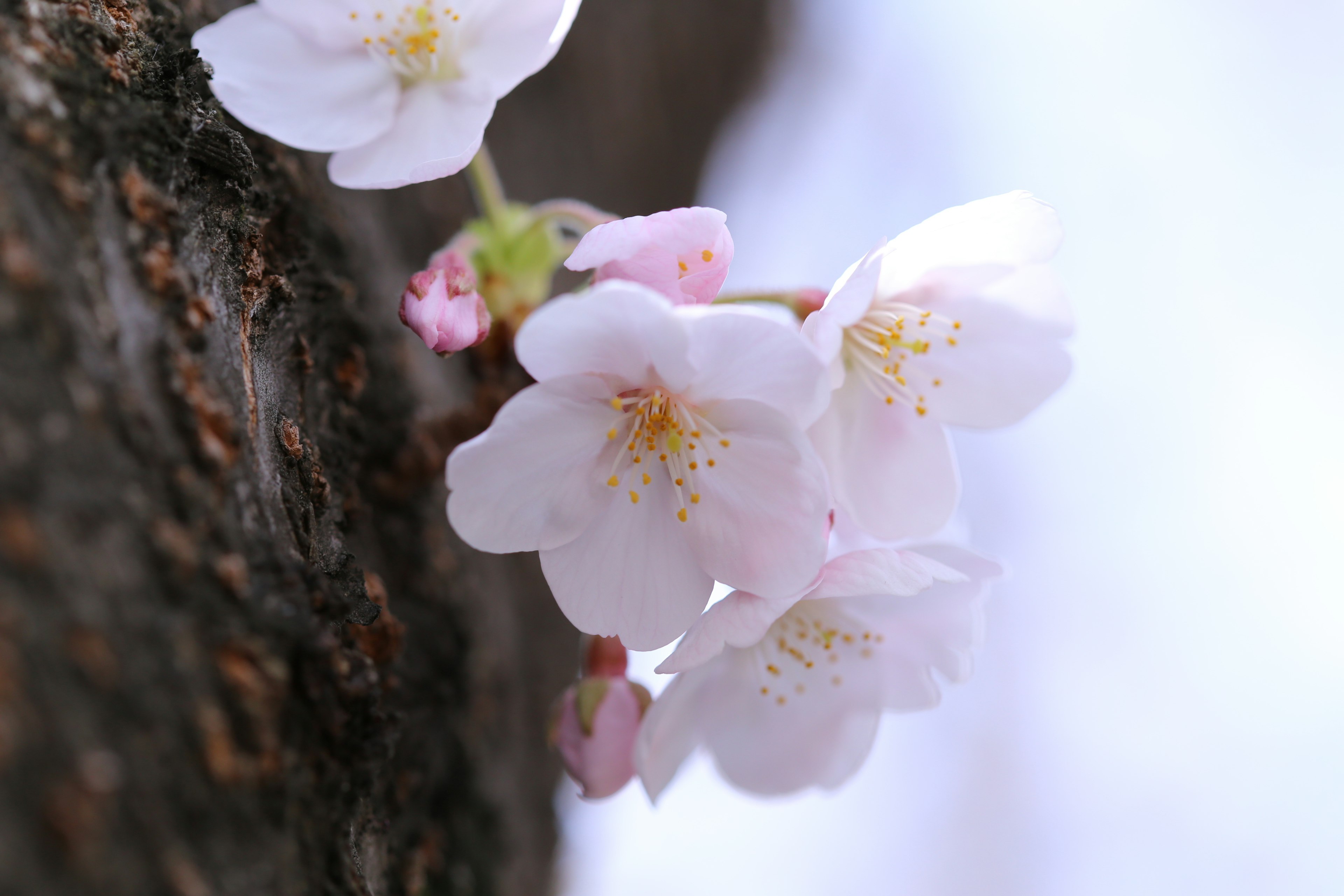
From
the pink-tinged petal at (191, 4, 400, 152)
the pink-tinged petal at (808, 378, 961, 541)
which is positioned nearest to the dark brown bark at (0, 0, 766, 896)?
the pink-tinged petal at (191, 4, 400, 152)

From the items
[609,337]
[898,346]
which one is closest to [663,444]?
[609,337]

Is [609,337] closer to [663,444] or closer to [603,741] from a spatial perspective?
[663,444]

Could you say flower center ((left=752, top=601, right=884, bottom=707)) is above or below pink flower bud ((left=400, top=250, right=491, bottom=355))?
below

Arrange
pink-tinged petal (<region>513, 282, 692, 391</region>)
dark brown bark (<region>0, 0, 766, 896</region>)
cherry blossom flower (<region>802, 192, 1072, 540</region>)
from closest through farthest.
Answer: dark brown bark (<region>0, 0, 766, 896</region>) → pink-tinged petal (<region>513, 282, 692, 391</region>) → cherry blossom flower (<region>802, 192, 1072, 540</region>)

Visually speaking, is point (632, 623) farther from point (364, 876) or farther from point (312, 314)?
point (312, 314)

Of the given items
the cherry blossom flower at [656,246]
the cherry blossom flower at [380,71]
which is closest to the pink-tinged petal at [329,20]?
the cherry blossom flower at [380,71]

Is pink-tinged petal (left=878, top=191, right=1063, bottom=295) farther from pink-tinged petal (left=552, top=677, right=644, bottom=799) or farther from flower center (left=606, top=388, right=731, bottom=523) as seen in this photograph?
pink-tinged petal (left=552, top=677, right=644, bottom=799)

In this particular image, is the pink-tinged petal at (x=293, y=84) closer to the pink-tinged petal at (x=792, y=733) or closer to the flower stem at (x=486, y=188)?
the flower stem at (x=486, y=188)
